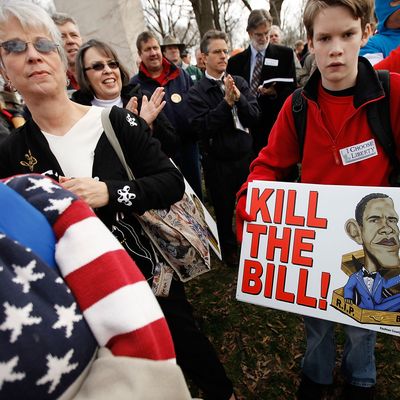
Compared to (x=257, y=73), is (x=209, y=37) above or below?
above

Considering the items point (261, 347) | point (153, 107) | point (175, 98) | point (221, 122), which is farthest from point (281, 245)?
point (175, 98)

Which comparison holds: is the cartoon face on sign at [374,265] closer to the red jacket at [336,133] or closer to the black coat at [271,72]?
the red jacket at [336,133]

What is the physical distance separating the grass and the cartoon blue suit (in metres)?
1.06

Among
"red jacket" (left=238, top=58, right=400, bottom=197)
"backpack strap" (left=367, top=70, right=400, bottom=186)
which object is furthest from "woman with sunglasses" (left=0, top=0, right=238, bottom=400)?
"backpack strap" (left=367, top=70, right=400, bottom=186)

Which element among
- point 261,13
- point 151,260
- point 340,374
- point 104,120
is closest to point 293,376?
point 340,374

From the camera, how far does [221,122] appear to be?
9.53 feet

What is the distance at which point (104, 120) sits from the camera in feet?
4.76

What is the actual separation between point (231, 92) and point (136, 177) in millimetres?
1667

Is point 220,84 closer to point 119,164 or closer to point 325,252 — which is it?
point 119,164

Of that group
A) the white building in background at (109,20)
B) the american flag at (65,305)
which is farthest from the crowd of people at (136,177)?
the white building in background at (109,20)

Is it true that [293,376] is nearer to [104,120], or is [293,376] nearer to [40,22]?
[104,120]

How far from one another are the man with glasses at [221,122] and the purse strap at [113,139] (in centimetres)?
160

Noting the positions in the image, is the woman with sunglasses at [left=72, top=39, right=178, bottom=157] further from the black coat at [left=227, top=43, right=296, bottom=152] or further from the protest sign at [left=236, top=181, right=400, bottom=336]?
the black coat at [left=227, top=43, right=296, bottom=152]

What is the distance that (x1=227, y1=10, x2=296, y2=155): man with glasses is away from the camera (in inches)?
155
